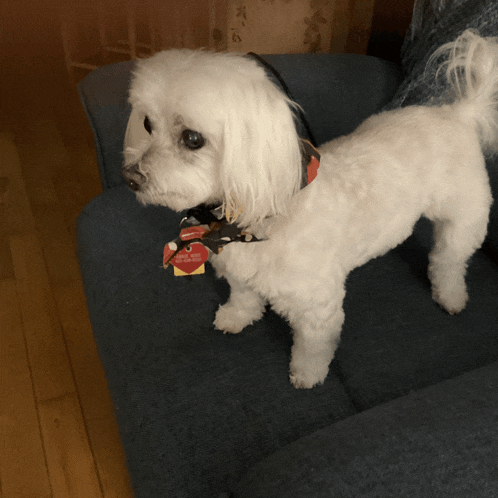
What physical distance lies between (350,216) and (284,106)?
307 mm

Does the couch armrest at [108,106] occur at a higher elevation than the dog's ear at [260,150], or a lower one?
lower

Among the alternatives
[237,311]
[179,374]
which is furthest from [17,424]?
[237,311]

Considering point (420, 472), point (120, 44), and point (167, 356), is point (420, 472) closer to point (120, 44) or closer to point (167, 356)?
point (167, 356)

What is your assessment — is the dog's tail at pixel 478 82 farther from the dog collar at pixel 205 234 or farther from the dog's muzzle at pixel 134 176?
the dog's muzzle at pixel 134 176

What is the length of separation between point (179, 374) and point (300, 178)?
53cm

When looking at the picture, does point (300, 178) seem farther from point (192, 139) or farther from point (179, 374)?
point (179, 374)

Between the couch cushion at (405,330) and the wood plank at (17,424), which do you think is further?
the wood plank at (17,424)

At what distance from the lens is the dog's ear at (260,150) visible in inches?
29.0

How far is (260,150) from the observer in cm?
75

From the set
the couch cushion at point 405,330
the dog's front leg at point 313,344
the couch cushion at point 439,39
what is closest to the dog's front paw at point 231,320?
the dog's front leg at point 313,344

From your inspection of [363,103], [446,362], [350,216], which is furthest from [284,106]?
[363,103]

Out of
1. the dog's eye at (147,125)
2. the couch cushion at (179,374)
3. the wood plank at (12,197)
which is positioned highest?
the dog's eye at (147,125)

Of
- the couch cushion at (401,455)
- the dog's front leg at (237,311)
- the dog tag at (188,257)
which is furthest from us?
the dog's front leg at (237,311)

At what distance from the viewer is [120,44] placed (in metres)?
2.87
